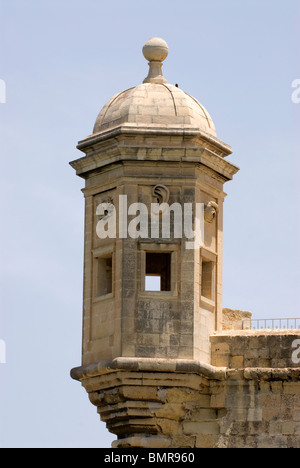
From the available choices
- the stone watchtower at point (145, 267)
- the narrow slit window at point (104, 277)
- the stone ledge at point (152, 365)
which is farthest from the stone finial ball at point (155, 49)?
the stone ledge at point (152, 365)

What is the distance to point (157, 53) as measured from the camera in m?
46.2

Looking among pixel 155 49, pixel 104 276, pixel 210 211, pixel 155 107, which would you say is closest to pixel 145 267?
pixel 104 276

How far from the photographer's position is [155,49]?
4616 centimetres

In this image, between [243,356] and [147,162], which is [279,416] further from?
[147,162]

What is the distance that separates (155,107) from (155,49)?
1395mm

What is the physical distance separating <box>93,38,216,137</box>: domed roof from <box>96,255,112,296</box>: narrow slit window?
2371 mm

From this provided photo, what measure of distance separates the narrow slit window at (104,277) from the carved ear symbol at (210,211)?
188 centimetres

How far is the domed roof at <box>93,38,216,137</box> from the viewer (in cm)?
4512

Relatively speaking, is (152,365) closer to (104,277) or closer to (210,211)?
(104,277)

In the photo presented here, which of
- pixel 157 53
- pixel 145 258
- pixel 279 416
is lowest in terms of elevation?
pixel 279 416

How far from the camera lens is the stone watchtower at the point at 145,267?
4409 centimetres

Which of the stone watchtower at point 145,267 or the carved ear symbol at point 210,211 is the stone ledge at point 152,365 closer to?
the stone watchtower at point 145,267

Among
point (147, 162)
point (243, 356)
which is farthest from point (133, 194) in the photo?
point (243, 356)

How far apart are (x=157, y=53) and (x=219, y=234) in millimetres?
3565
